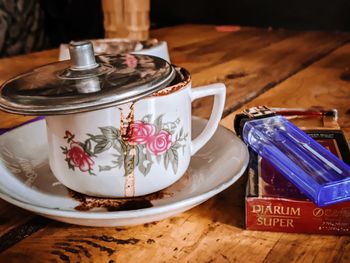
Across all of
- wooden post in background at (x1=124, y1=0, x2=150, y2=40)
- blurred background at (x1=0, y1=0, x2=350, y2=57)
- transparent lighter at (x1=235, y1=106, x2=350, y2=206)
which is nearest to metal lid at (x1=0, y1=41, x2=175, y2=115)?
transparent lighter at (x1=235, y1=106, x2=350, y2=206)

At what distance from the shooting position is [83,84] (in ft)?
1.27

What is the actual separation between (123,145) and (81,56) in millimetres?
86

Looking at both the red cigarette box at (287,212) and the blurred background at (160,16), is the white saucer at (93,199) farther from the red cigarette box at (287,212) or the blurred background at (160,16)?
the blurred background at (160,16)

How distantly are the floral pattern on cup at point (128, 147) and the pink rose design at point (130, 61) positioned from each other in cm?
5

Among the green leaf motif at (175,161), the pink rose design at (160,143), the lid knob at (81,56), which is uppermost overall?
the lid knob at (81,56)

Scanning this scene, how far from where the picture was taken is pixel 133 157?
0.42 metres

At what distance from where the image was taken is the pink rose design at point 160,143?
42 centimetres

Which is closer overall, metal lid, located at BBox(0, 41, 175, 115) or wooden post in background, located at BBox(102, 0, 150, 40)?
metal lid, located at BBox(0, 41, 175, 115)

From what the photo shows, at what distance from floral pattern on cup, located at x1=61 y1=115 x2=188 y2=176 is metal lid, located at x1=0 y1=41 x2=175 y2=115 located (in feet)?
0.13

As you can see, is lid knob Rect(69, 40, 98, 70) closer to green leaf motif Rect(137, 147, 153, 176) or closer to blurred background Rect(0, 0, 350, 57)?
green leaf motif Rect(137, 147, 153, 176)

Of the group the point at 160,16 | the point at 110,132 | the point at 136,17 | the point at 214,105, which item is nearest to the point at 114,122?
the point at 110,132

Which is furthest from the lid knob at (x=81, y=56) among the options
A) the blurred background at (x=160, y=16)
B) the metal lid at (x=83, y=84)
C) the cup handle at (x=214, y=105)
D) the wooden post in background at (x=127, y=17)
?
the blurred background at (x=160, y=16)

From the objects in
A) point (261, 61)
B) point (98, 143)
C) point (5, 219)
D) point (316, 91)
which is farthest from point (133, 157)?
point (261, 61)

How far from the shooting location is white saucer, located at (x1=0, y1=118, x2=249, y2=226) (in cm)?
39
